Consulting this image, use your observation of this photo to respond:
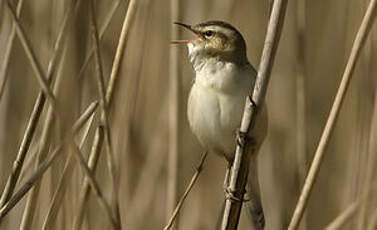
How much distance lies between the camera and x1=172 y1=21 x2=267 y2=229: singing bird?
1915mm

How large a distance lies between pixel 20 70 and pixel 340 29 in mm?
1044

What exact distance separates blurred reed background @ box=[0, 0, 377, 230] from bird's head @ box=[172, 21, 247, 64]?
0.21 ft

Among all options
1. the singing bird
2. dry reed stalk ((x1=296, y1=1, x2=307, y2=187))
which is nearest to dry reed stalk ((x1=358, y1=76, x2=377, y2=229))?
the singing bird

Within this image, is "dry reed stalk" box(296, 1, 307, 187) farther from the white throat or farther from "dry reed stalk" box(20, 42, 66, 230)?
"dry reed stalk" box(20, 42, 66, 230)

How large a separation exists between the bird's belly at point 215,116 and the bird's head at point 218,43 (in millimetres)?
94

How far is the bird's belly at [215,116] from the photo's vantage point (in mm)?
1919

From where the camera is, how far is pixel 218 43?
201 centimetres

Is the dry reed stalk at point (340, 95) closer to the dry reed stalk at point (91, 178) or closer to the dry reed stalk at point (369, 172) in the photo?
the dry reed stalk at point (369, 172)

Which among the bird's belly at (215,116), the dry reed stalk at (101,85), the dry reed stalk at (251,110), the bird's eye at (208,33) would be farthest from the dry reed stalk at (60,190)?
the bird's eye at (208,33)

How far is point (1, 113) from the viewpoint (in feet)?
7.24

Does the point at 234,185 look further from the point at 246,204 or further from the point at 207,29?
the point at 207,29

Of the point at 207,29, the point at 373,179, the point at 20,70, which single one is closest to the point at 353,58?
the point at 373,179

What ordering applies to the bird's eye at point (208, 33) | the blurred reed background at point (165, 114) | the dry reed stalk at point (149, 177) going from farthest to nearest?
the dry reed stalk at point (149, 177)
the bird's eye at point (208, 33)
the blurred reed background at point (165, 114)

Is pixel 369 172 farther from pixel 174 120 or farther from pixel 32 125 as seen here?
pixel 32 125
